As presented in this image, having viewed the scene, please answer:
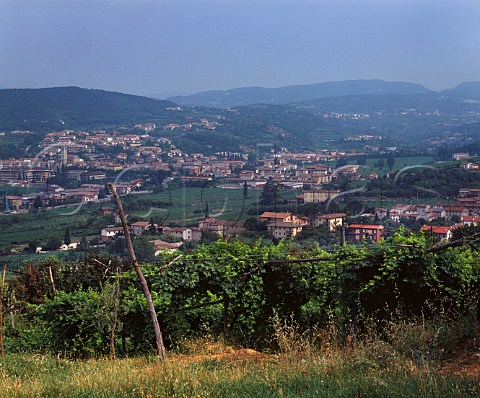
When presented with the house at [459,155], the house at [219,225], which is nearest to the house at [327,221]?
the house at [219,225]

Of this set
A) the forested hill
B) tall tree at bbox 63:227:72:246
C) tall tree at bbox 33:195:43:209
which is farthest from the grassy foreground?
the forested hill

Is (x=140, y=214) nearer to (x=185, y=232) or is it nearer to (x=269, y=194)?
(x=269, y=194)

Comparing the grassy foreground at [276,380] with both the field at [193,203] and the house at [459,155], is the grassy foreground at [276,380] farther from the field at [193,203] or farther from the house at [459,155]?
the house at [459,155]

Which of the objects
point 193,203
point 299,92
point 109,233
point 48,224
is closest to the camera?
point 109,233

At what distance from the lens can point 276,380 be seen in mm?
4492

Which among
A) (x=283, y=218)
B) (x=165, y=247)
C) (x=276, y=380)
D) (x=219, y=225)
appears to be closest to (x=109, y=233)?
(x=219, y=225)

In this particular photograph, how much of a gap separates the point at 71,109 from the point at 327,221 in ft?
180

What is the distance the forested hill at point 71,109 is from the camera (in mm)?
61822

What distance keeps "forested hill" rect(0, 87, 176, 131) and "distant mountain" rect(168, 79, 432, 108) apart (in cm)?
2720

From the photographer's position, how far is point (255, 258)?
7492mm

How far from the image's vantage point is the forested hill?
6182cm

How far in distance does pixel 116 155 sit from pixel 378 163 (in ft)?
73.1

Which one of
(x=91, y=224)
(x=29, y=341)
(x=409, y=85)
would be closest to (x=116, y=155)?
(x=91, y=224)

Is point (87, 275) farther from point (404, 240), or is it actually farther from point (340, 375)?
point (340, 375)
